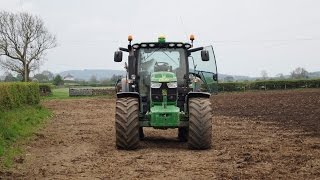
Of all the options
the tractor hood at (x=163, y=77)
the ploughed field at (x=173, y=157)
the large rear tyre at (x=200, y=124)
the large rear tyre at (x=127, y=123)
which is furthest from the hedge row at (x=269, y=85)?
the large rear tyre at (x=127, y=123)

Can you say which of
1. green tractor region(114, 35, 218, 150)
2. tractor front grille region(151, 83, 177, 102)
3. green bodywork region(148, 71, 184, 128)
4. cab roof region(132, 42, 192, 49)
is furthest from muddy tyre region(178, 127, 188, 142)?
cab roof region(132, 42, 192, 49)

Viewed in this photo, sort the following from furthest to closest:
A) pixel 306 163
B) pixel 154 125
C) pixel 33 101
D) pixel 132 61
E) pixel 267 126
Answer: pixel 33 101 → pixel 267 126 → pixel 132 61 → pixel 154 125 → pixel 306 163

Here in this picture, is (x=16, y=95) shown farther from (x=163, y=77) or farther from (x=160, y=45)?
(x=163, y=77)

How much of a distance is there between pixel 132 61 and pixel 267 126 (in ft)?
22.9

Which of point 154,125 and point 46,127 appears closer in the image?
point 154,125

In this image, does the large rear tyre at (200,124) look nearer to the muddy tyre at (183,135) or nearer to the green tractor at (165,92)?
the green tractor at (165,92)

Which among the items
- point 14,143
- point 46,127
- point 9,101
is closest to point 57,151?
point 14,143

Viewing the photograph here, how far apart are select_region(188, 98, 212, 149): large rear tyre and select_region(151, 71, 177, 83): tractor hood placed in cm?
90

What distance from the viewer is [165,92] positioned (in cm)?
1215

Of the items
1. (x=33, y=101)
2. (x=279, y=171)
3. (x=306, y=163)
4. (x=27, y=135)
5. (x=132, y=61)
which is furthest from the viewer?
(x=33, y=101)

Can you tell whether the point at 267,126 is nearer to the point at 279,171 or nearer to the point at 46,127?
the point at 46,127

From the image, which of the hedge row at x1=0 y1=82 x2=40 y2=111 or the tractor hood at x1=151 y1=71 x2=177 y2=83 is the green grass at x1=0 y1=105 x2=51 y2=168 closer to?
the hedge row at x1=0 y1=82 x2=40 y2=111

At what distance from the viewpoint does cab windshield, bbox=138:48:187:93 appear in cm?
1294

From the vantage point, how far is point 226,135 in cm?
1530
